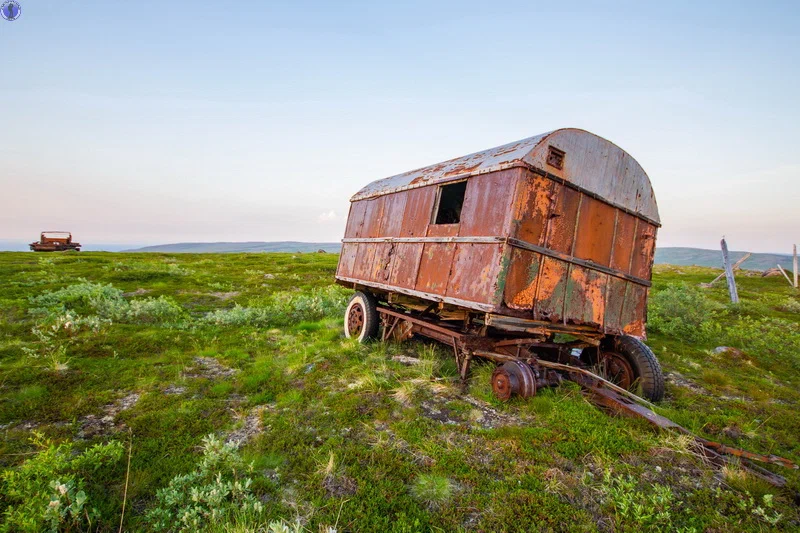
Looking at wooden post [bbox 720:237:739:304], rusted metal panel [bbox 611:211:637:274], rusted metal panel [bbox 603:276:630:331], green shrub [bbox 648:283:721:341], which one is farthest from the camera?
wooden post [bbox 720:237:739:304]

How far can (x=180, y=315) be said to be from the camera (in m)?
12.7

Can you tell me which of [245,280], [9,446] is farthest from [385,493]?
[245,280]

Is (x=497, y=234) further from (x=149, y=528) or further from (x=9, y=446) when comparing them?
(x=9, y=446)

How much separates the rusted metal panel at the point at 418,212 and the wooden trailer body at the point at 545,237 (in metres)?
0.04

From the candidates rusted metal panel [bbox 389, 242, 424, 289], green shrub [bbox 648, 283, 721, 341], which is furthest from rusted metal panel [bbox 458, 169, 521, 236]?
green shrub [bbox 648, 283, 721, 341]

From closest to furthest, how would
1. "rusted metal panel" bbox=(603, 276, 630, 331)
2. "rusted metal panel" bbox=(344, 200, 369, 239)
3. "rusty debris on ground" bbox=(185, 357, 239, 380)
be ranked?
"rusted metal panel" bbox=(603, 276, 630, 331) < "rusty debris on ground" bbox=(185, 357, 239, 380) < "rusted metal panel" bbox=(344, 200, 369, 239)

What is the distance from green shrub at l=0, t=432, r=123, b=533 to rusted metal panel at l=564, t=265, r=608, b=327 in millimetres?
6896

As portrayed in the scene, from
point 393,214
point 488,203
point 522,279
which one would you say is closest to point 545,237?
point 522,279

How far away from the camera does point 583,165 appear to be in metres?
6.58

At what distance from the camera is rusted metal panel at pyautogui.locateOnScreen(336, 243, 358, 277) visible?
11.4 meters

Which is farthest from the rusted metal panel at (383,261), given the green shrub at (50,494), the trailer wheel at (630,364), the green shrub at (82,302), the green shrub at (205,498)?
the green shrub at (82,302)

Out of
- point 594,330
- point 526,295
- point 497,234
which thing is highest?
point 497,234

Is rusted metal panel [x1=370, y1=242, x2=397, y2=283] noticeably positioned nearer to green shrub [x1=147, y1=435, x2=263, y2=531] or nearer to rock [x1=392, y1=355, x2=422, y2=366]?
rock [x1=392, y1=355, x2=422, y2=366]

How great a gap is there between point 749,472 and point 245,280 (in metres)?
23.9
